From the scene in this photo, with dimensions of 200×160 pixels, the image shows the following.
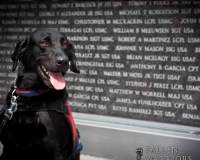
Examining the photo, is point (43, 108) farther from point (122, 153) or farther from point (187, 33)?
point (187, 33)

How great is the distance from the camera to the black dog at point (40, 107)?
118 inches

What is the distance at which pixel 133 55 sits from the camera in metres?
4.43

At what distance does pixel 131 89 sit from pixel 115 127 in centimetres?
53

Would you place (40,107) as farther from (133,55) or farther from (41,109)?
(133,55)

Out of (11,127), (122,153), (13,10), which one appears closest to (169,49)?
(122,153)

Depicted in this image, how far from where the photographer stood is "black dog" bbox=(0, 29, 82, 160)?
9.81 feet

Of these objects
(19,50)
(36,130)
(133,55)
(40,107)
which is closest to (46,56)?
(19,50)

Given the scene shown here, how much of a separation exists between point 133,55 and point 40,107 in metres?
1.75

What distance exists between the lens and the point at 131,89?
4.48 meters

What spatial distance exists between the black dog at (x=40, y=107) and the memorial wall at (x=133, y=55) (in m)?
1.41

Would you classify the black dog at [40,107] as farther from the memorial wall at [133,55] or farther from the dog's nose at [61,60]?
the memorial wall at [133,55]
